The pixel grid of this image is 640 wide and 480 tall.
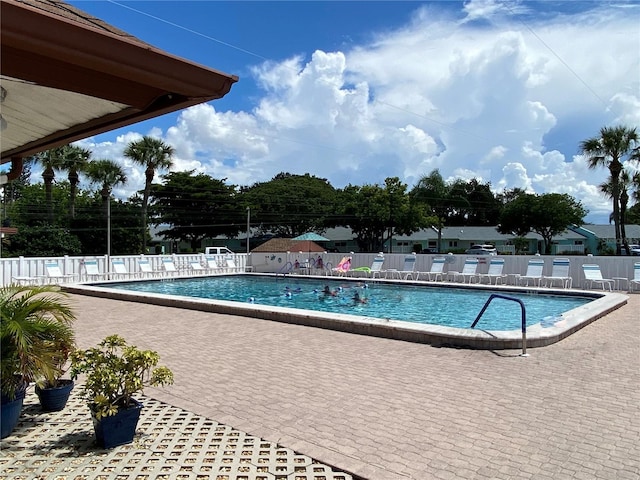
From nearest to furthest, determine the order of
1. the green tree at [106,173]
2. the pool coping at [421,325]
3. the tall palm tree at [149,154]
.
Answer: the pool coping at [421,325] < the green tree at [106,173] < the tall palm tree at [149,154]

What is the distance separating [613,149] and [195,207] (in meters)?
37.2

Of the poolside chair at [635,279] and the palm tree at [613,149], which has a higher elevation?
the palm tree at [613,149]

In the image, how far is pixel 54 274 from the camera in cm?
1812

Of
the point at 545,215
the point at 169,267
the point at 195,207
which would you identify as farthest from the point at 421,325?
the point at 195,207

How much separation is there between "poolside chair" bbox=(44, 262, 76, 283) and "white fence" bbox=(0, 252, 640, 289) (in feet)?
0.24

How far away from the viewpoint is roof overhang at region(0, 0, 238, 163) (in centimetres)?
209

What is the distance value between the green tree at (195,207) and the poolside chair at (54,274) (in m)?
31.4

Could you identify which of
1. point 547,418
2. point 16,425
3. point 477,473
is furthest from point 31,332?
point 547,418

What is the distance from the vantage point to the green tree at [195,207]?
4962cm

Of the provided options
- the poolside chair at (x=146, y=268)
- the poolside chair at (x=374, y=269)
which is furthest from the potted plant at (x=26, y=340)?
the poolside chair at (x=146, y=268)

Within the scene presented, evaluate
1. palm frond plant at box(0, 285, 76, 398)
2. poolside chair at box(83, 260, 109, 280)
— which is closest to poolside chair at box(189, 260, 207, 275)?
poolside chair at box(83, 260, 109, 280)

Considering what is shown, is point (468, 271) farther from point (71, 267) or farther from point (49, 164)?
point (49, 164)

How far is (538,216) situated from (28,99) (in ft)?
159

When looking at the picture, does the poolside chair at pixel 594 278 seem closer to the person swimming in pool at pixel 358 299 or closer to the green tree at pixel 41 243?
the person swimming in pool at pixel 358 299
